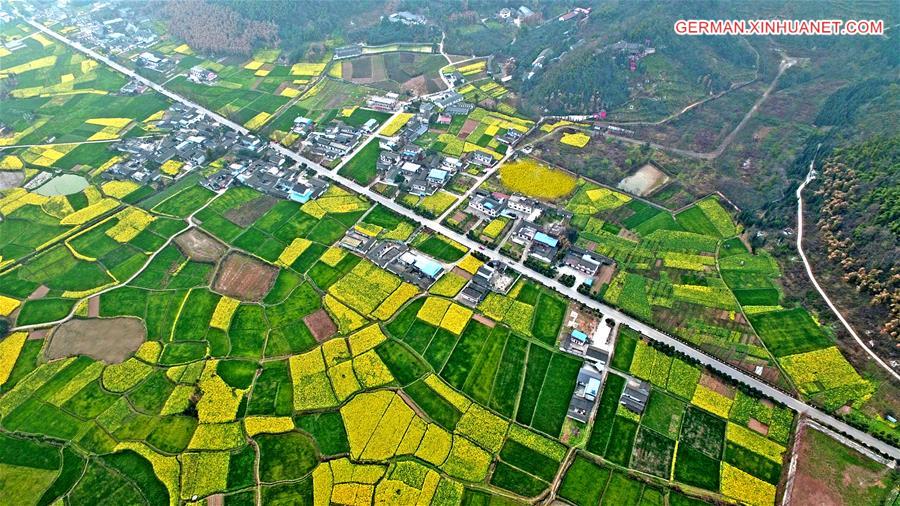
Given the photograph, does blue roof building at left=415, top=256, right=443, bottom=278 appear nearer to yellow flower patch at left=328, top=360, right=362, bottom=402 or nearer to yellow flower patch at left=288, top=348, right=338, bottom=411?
yellow flower patch at left=328, top=360, right=362, bottom=402

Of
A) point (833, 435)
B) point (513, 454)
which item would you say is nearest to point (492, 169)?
point (513, 454)

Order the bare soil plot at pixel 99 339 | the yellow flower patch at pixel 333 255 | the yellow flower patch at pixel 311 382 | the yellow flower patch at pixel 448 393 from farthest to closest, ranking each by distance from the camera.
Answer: the yellow flower patch at pixel 333 255 < the bare soil plot at pixel 99 339 < the yellow flower patch at pixel 311 382 < the yellow flower patch at pixel 448 393

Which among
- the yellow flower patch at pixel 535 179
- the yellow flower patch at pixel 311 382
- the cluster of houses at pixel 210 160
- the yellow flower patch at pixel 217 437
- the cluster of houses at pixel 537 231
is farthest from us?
the cluster of houses at pixel 210 160

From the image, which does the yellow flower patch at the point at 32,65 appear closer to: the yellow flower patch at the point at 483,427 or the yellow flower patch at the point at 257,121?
the yellow flower patch at the point at 257,121

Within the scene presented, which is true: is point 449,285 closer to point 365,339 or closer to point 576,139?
point 365,339

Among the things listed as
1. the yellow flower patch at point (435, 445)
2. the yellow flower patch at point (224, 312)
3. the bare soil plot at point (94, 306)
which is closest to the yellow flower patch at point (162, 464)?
the yellow flower patch at point (224, 312)

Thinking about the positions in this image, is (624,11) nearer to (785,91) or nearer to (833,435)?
(785,91)

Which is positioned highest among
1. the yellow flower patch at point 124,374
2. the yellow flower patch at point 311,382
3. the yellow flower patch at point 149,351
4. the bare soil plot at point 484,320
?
the bare soil plot at point 484,320

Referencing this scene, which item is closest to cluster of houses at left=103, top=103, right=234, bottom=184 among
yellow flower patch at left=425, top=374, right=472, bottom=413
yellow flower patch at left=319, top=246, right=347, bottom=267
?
yellow flower patch at left=319, top=246, right=347, bottom=267
